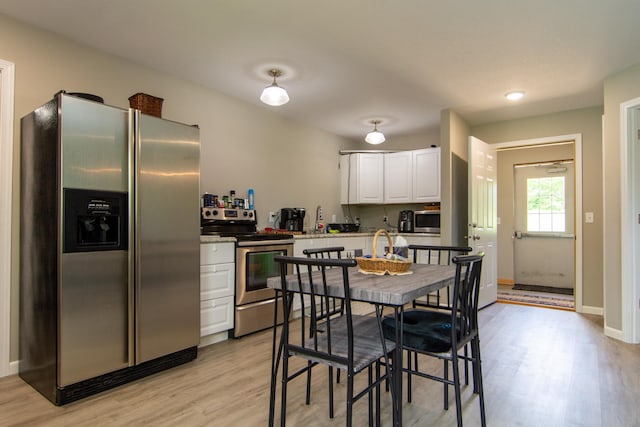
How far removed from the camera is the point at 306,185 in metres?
5.06

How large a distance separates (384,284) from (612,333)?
3.03 metres

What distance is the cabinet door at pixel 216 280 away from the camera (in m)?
3.02

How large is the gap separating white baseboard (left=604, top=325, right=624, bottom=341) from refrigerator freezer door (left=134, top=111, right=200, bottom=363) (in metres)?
3.65

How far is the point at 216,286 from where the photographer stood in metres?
3.12

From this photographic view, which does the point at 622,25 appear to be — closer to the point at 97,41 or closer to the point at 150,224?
the point at 150,224

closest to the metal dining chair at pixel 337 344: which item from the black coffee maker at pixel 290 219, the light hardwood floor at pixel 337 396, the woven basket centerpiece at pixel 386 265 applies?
the woven basket centerpiece at pixel 386 265

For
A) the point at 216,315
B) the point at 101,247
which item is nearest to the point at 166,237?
the point at 101,247

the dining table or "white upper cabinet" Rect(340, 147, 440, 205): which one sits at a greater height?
"white upper cabinet" Rect(340, 147, 440, 205)

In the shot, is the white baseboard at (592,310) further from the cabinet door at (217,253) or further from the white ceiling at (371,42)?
the cabinet door at (217,253)

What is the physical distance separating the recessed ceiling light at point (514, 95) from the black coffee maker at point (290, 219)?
2.65m

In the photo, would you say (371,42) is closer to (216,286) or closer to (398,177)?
(216,286)

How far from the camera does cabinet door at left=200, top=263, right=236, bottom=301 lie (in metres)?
3.02

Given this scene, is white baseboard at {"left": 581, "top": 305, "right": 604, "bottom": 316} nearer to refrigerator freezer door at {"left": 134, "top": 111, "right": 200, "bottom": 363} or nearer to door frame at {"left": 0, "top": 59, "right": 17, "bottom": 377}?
refrigerator freezer door at {"left": 134, "top": 111, "right": 200, "bottom": 363}

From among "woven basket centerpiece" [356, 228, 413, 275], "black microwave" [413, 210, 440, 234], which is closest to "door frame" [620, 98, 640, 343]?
"black microwave" [413, 210, 440, 234]
